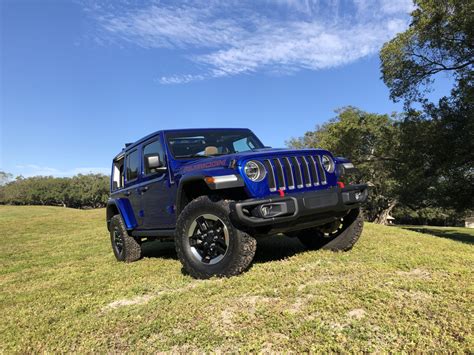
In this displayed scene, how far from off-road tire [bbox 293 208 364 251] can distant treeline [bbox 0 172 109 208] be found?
77.5m

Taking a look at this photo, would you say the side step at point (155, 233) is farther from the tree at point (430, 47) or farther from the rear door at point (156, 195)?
the tree at point (430, 47)

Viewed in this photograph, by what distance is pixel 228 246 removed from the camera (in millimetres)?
3949

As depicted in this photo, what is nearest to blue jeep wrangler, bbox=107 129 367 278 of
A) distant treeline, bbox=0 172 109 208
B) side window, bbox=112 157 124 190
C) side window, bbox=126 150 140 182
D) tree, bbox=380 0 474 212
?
side window, bbox=126 150 140 182

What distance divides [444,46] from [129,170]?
14.5m

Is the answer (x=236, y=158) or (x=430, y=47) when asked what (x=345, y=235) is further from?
(x=430, y=47)

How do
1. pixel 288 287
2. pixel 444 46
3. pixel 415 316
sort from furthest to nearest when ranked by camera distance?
pixel 444 46
pixel 288 287
pixel 415 316

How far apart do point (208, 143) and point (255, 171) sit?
5.77ft

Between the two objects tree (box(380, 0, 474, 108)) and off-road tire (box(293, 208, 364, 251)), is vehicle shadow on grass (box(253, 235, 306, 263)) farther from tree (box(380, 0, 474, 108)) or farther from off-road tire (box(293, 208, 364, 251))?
tree (box(380, 0, 474, 108))

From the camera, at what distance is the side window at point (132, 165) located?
6.26 meters

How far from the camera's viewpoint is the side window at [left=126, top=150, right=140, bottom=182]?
6.26 m

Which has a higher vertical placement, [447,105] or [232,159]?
[447,105]

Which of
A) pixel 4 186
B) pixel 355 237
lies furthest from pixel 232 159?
pixel 4 186

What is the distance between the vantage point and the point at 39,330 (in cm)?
316

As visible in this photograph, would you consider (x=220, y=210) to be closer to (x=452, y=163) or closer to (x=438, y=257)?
(x=438, y=257)
